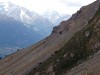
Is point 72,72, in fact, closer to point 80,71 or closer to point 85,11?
point 80,71

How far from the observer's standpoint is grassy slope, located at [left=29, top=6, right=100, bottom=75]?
66.7 metres

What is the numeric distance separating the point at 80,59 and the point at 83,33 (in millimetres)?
10336

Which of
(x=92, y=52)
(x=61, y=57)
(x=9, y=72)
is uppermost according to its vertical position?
(x=9, y=72)

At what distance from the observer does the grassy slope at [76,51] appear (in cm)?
6669

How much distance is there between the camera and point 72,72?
201 ft

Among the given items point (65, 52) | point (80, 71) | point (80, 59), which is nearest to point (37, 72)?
point (65, 52)

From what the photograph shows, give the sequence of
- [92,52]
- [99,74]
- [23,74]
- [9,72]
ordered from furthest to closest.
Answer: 1. [9,72]
2. [23,74]
3. [92,52]
4. [99,74]

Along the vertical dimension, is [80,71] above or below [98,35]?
below

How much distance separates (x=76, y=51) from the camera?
69375mm

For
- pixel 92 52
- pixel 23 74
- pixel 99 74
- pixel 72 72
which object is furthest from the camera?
pixel 23 74

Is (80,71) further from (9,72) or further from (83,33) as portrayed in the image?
(9,72)

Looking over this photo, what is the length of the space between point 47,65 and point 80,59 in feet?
34.4

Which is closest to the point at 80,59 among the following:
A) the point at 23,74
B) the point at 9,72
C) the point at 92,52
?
the point at 92,52

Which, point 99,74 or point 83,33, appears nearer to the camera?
point 99,74
